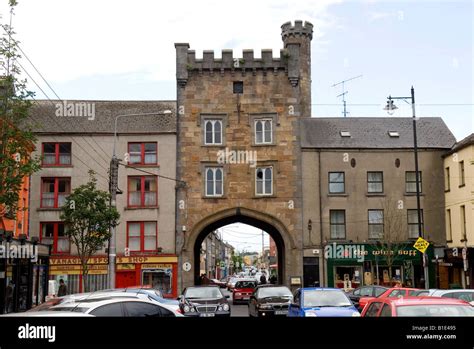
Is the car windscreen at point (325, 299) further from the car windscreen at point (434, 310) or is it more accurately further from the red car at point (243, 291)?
the red car at point (243, 291)

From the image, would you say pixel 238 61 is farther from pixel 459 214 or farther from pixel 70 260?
pixel 459 214

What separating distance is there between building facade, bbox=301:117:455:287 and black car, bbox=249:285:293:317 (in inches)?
659

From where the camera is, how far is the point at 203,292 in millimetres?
24766

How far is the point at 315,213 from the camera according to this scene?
42344mm

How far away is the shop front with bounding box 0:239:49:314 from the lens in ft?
75.6

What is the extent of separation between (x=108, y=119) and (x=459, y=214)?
24077mm

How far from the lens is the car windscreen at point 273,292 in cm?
2481

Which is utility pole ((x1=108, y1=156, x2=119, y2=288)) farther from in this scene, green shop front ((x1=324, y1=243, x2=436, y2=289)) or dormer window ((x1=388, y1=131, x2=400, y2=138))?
dormer window ((x1=388, y1=131, x2=400, y2=138))

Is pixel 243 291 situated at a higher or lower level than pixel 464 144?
lower

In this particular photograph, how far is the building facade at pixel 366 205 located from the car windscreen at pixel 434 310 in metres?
30.9

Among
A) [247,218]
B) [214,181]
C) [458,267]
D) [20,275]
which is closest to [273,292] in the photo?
[20,275]

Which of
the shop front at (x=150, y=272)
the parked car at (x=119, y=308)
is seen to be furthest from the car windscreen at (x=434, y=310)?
the shop front at (x=150, y=272)

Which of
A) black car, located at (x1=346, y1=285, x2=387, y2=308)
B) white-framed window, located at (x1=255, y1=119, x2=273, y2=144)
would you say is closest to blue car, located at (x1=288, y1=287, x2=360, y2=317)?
black car, located at (x1=346, y1=285, x2=387, y2=308)
